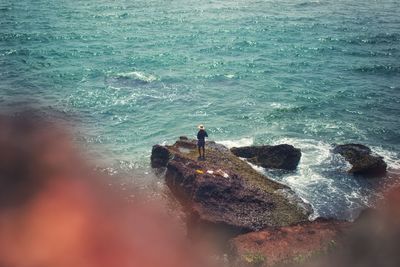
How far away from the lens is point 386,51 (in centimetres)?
4931

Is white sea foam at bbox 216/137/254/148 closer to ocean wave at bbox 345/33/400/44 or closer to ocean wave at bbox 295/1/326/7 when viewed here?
ocean wave at bbox 345/33/400/44

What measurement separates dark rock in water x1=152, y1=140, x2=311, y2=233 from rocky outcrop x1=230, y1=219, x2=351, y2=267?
65 centimetres

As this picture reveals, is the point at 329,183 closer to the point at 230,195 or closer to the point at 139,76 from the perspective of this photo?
the point at 230,195

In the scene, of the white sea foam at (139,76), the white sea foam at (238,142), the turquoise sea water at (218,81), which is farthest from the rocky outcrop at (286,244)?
the white sea foam at (139,76)

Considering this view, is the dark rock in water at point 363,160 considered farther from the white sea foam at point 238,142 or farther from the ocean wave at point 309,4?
the ocean wave at point 309,4

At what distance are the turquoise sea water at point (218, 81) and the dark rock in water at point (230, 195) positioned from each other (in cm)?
234

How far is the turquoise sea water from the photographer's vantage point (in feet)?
91.3

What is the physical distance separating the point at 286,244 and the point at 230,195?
372cm

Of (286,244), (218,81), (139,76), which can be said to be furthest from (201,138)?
(139,76)

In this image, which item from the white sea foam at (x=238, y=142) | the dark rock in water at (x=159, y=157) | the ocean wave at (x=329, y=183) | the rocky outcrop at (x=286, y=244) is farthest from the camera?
the white sea foam at (x=238, y=142)

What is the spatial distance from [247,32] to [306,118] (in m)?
28.8

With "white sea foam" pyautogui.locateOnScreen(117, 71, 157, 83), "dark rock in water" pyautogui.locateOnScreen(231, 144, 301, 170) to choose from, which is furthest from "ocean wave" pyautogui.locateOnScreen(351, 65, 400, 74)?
"dark rock in water" pyautogui.locateOnScreen(231, 144, 301, 170)

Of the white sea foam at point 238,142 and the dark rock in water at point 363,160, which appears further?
the white sea foam at point 238,142

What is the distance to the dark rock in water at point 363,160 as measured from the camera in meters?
23.9
